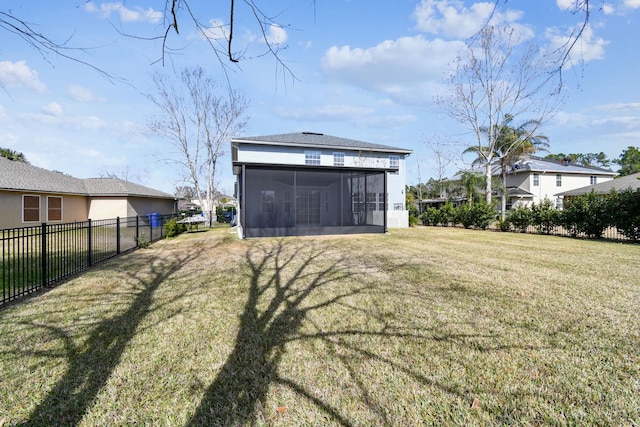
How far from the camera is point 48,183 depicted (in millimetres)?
17297

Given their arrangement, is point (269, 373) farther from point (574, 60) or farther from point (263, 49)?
point (574, 60)

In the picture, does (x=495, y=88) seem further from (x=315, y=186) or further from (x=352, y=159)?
(x=315, y=186)

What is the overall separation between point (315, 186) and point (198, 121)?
44.4ft

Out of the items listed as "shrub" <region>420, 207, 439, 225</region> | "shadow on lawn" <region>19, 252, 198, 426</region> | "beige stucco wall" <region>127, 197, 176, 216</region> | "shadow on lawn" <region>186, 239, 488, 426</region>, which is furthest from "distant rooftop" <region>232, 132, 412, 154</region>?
"shadow on lawn" <region>19, 252, 198, 426</region>

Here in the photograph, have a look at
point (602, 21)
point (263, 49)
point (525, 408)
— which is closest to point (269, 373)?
point (525, 408)

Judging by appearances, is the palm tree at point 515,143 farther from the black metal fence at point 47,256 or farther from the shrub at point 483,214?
the black metal fence at point 47,256

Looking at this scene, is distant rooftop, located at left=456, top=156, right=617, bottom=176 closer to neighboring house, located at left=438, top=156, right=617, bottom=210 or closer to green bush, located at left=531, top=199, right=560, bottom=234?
neighboring house, located at left=438, top=156, right=617, bottom=210

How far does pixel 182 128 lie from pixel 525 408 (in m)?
26.1

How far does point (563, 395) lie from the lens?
2.12m

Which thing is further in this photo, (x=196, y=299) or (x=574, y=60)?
(x=196, y=299)

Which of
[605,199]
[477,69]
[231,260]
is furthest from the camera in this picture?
[477,69]

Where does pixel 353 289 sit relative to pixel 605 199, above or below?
below

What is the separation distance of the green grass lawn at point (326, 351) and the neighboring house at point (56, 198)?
1438 centimetres

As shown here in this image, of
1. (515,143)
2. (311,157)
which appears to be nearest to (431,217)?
(515,143)
